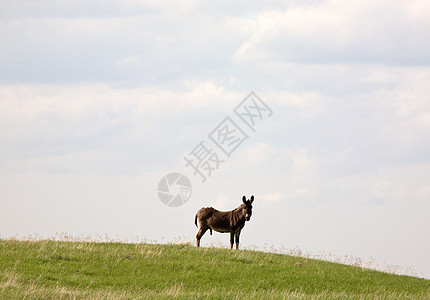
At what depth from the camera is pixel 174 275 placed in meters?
21.6

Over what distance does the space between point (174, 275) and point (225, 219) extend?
7.40 m

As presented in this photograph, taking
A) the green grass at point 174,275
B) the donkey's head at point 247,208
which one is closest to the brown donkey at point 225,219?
the donkey's head at point 247,208

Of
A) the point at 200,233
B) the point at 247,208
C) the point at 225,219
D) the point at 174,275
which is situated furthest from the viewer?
the point at 200,233

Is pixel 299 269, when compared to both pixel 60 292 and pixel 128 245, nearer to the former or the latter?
pixel 128 245

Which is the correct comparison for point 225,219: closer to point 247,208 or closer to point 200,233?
point 247,208

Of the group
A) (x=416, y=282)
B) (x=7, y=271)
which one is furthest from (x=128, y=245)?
(x=416, y=282)

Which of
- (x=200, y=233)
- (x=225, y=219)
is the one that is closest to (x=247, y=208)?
(x=225, y=219)

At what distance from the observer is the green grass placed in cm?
1848

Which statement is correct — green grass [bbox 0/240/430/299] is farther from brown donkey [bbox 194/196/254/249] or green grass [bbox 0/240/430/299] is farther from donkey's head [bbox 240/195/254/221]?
donkey's head [bbox 240/195/254/221]

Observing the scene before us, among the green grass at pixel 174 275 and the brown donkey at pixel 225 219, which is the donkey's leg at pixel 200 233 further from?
the green grass at pixel 174 275

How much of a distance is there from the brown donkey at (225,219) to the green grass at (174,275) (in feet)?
5.46

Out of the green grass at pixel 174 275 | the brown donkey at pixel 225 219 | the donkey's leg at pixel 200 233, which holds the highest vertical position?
the brown donkey at pixel 225 219

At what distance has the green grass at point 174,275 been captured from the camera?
18484mm

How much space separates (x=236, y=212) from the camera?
1123 inches
